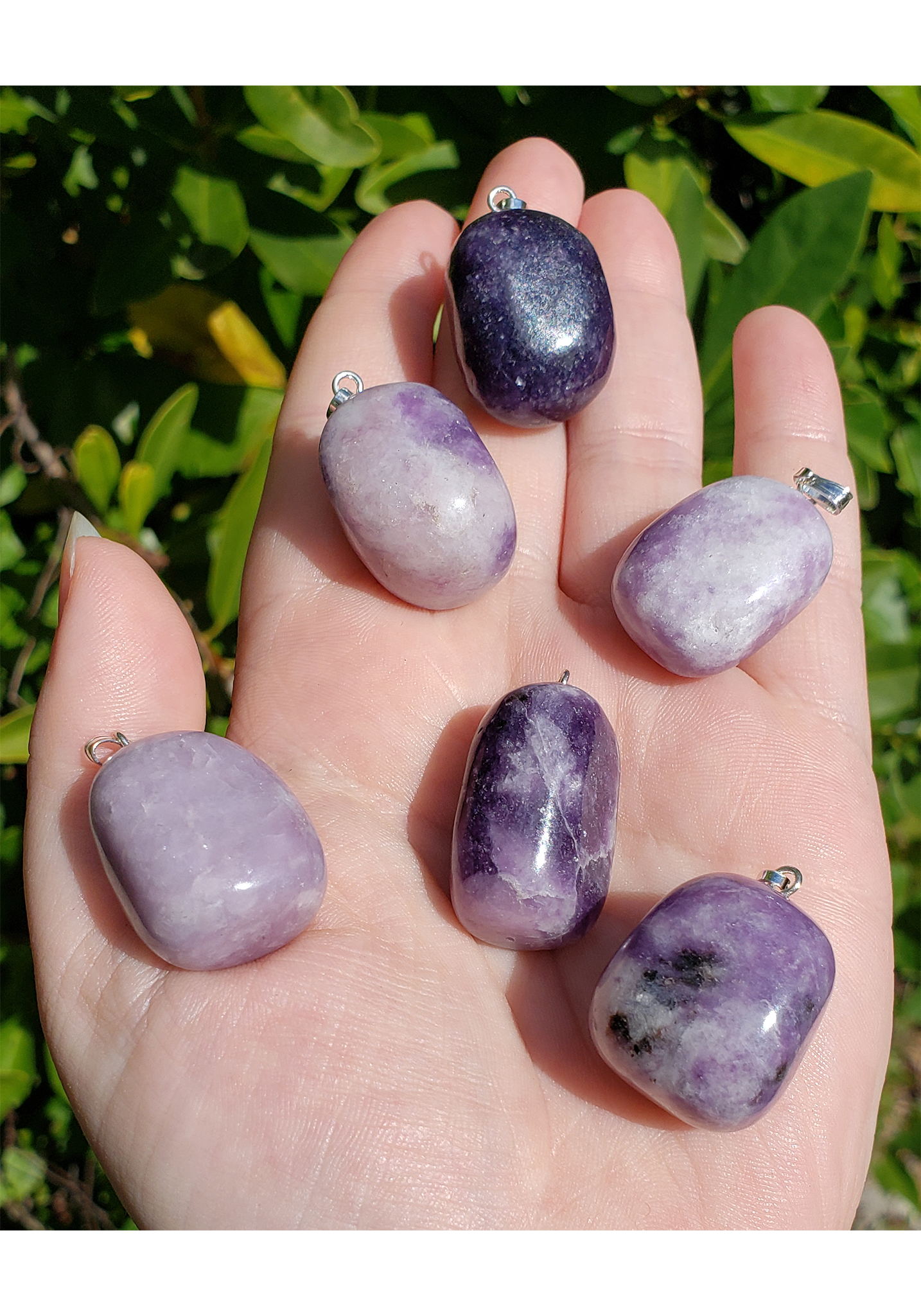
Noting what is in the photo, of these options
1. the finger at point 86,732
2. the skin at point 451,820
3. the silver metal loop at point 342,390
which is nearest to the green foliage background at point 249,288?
the skin at point 451,820

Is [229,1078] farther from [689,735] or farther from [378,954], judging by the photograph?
[689,735]

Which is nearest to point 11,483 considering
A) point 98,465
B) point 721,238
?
point 98,465

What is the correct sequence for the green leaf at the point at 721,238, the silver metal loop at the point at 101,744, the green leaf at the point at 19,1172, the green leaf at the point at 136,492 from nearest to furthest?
the silver metal loop at the point at 101,744 < the green leaf at the point at 136,492 < the green leaf at the point at 721,238 < the green leaf at the point at 19,1172

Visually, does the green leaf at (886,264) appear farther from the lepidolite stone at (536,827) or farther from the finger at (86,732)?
the finger at (86,732)

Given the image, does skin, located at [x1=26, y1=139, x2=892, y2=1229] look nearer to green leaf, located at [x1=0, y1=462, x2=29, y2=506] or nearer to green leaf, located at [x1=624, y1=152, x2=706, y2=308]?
green leaf, located at [x1=624, y1=152, x2=706, y2=308]

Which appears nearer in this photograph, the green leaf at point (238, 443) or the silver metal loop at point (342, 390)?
the silver metal loop at point (342, 390)

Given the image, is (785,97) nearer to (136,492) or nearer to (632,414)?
(632,414)

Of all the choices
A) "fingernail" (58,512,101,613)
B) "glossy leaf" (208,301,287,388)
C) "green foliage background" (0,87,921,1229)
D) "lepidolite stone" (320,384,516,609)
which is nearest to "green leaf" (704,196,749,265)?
"green foliage background" (0,87,921,1229)

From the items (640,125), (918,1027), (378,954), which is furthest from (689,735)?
(918,1027)
